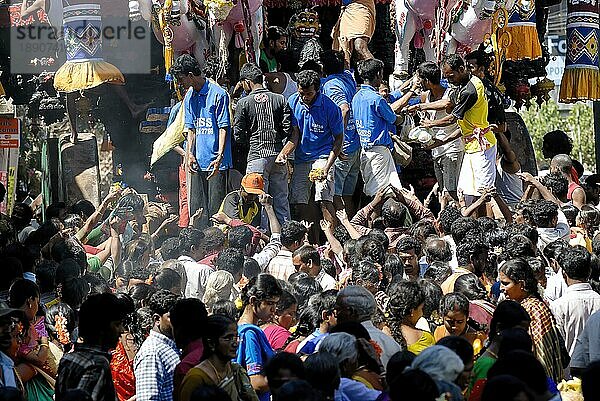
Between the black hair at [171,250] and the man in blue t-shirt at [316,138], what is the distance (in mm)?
1858

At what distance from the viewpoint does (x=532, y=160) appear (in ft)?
49.3

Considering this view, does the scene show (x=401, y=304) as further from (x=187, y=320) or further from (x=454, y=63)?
(x=454, y=63)

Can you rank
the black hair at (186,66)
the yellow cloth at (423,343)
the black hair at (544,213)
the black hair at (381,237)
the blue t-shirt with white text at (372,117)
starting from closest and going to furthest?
the yellow cloth at (423,343), the black hair at (381,237), the black hair at (544,213), the black hair at (186,66), the blue t-shirt with white text at (372,117)

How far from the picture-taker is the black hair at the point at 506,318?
22.5 ft

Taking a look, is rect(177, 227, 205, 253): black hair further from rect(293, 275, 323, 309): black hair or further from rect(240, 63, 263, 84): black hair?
rect(240, 63, 263, 84): black hair

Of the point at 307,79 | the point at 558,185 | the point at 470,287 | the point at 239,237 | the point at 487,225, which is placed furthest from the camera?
the point at 307,79

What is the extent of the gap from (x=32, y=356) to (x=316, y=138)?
5650mm

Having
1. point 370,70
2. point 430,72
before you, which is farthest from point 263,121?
point 430,72

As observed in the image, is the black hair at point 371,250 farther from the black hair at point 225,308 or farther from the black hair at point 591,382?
the black hair at point 591,382

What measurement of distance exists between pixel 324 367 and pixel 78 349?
4.33 ft

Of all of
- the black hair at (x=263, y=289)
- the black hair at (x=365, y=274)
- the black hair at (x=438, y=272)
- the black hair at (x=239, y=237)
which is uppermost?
the black hair at (x=263, y=289)

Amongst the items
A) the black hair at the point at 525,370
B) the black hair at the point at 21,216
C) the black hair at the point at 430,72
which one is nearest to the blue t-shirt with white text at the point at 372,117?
the black hair at the point at 430,72

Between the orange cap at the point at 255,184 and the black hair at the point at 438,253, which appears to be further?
the orange cap at the point at 255,184

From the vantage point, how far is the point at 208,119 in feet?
40.7
